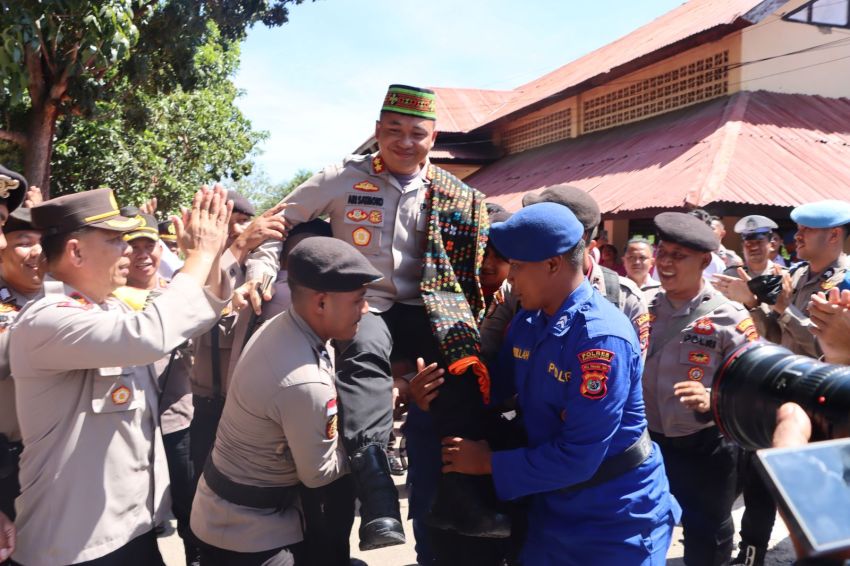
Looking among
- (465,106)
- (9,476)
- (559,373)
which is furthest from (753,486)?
(465,106)

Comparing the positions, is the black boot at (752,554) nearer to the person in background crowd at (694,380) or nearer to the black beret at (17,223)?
the person in background crowd at (694,380)

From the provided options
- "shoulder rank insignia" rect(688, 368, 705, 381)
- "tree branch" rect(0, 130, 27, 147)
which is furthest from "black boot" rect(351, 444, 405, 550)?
"tree branch" rect(0, 130, 27, 147)

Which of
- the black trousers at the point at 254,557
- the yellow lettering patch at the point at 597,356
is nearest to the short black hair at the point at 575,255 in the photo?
the yellow lettering patch at the point at 597,356

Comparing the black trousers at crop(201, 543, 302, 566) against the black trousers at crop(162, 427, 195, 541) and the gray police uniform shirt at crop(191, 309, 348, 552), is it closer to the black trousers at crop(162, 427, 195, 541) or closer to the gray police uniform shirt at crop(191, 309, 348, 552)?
the gray police uniform shirt at crop(191, 309, 348, 552)

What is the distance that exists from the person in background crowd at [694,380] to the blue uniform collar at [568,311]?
1.23m

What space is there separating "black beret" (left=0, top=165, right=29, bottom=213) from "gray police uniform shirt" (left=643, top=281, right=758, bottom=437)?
9.51 ft

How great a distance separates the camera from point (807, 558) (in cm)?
94

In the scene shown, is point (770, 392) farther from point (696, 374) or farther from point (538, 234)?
point (696, 374)

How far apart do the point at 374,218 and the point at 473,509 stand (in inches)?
49.0

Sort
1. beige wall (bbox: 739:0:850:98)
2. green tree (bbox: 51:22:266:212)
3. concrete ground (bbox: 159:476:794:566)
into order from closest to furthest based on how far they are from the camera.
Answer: concrete ground (bbox: 159:476:794:566)
beige wall (bbox: 739:0:850:98)
green tree (bbox: 51:22:266:212)

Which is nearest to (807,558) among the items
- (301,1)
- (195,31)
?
(195,31)

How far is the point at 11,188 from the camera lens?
254cm

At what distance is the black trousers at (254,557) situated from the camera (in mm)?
2084

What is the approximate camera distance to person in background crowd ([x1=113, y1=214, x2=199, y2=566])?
3219mm
